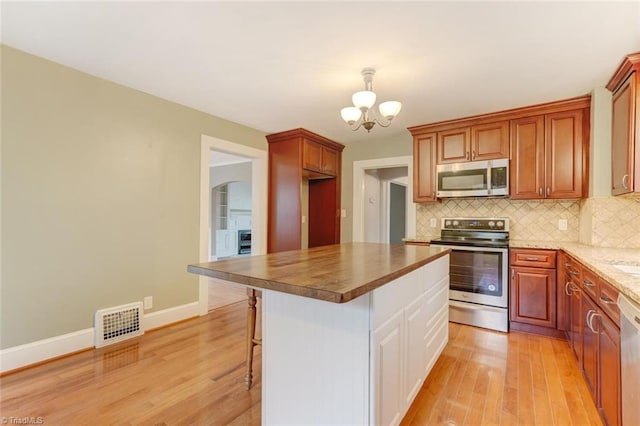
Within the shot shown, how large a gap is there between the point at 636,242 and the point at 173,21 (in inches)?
161

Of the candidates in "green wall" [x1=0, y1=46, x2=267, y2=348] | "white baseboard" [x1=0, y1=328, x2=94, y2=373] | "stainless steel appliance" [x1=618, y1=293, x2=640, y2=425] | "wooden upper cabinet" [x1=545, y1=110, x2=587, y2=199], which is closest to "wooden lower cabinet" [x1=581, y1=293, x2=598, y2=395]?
"stainless steel appliance" [x1=618, y1=293, x2=640, y2=425]

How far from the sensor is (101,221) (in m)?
2.63

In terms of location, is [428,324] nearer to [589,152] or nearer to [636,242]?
[636,242]

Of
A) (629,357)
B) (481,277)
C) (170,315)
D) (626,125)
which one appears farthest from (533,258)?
(170,315)

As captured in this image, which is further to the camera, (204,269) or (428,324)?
(428,324)

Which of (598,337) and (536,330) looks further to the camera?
(536,330)

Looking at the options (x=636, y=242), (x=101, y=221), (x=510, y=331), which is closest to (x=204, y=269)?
(x=101, y=221)

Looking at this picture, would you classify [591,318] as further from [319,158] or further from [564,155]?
[319,158]

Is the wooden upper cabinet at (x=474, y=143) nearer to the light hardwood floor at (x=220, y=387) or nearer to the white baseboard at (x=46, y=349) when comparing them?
the light hardwood floor at (x=220, y=387)

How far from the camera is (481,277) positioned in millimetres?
3143

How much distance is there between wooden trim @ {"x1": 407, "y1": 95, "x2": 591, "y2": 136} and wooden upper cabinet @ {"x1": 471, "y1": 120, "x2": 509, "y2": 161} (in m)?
0.07

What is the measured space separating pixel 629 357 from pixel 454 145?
112 inches

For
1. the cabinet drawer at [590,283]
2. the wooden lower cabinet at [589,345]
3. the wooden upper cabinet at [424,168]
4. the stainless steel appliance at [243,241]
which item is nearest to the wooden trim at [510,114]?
the wooden upper cabinet at [424,168]

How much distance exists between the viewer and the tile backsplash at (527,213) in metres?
3.26
